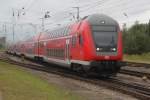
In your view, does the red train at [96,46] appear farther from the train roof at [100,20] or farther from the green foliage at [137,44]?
the green foliage at [137,44]

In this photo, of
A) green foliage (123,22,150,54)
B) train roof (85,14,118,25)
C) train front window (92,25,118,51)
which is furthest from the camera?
green foliage (123,22,150,54)

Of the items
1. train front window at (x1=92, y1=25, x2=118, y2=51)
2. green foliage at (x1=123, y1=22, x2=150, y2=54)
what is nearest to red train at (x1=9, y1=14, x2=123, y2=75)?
train front window at (x1=92, y1=25, x2=118, y2=51)

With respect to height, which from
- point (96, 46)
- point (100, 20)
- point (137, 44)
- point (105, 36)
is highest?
point (100, 20)

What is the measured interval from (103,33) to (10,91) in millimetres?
8540

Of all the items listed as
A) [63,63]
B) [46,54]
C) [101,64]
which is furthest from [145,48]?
[101,64]

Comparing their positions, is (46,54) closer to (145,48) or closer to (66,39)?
(66,39)

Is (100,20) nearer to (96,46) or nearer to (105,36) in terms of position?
(105,36)

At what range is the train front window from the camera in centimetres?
2147

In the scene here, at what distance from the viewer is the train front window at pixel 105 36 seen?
21.5 metres

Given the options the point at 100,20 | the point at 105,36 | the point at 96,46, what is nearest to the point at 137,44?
the point at 100,20

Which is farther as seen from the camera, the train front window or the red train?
the train front window

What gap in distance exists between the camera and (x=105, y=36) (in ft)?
71.1

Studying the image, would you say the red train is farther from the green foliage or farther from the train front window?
the green foliage

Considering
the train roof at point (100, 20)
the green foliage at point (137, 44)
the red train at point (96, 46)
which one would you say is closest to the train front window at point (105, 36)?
the red train at point (96, 46)
